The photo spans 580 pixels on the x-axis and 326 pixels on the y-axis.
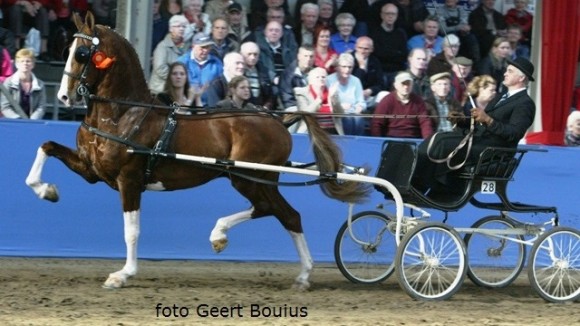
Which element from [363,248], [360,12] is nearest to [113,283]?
[363,248]

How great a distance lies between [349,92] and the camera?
1193 centimetres

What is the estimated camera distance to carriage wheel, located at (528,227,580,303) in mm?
9680

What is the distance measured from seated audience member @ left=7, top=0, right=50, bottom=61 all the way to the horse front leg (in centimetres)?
298

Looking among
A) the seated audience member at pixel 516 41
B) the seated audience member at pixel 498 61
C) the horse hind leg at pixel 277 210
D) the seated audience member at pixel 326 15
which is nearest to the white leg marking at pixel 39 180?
the horse hind leg at pixel 277 210

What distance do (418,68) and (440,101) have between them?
1.60ft

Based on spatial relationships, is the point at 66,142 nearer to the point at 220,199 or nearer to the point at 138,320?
the point at 220,199

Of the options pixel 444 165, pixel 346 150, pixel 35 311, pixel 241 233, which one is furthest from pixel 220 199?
pixel 35 311

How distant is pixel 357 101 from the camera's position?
1195cm

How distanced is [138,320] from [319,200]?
11.4ft

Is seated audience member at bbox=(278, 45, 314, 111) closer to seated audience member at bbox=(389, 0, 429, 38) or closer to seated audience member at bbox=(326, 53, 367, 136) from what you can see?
seated audience member at bbox=(326, 53, 367, 136)

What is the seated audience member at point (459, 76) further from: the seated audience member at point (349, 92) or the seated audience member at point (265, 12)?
the seated audience member at point (265, 12)

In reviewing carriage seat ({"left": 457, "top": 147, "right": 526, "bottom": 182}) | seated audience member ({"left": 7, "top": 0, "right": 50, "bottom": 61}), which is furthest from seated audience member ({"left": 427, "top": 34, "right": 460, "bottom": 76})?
seated audience member ({"left": 7, "top": 0, "right": 50, "bottom": 61})

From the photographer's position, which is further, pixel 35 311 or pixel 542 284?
pixel 542 284

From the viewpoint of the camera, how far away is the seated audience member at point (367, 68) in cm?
1238
